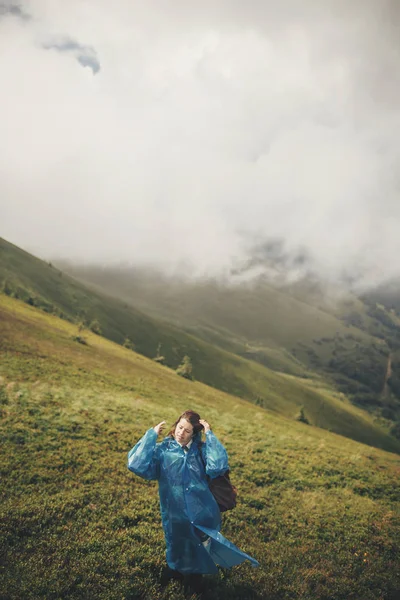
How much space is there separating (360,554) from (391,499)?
7231mm

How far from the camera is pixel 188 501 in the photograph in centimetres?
759

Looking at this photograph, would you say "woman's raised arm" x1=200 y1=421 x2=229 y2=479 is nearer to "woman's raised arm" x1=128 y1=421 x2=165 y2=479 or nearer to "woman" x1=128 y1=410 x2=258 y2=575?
"woman" x1=128 y1=410 x2=258 y2=575

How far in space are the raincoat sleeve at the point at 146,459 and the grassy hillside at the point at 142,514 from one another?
11.9ft

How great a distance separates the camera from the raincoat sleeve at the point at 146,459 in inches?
305

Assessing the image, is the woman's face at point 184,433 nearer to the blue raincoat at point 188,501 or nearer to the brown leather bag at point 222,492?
the blue raincoat at point 188,501

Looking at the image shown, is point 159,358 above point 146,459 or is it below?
below

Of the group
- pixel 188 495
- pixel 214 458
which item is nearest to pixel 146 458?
pixel 188 495

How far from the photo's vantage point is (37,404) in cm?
2072

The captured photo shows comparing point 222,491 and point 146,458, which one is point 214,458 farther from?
point 146,458

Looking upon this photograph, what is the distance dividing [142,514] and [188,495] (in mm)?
5898

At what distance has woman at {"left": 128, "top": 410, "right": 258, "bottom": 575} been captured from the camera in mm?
7551

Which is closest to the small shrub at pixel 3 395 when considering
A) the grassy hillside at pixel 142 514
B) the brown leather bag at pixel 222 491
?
the grassy hillside at pixel 142 514

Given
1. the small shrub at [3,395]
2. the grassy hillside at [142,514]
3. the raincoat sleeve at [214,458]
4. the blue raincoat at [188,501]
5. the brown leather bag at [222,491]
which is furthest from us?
the small shrub at [3,395]

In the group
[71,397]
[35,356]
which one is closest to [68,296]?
[35,356]
